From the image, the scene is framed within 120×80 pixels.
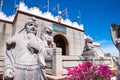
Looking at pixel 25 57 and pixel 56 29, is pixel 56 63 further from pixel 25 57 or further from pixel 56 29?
pixel 56 29

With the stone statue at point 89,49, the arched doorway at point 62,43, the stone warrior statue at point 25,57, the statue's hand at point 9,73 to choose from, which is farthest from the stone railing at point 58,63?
the arched doorway at point 62,43

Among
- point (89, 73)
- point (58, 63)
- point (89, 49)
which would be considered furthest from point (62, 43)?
point (89, 73)

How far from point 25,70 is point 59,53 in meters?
3.10

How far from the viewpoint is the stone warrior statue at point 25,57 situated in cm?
229

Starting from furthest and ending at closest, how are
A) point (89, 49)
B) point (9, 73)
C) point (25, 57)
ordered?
point (89, 49) < point (25, 57) < point (9, 73)

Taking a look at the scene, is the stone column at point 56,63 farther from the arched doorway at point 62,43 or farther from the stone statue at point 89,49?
the arched doorway at point 62,43

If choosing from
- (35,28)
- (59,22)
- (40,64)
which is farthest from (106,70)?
(59,22)

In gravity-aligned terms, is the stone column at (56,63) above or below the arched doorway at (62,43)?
below

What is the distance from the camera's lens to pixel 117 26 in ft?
15.8

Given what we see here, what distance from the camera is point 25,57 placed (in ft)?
7.86


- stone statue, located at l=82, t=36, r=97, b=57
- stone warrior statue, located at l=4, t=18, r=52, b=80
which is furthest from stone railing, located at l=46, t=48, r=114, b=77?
stone warrior statue, located at l=4, t=18, r=52, b=80

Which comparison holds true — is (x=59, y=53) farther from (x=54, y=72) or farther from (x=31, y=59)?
(x=31, y=59)

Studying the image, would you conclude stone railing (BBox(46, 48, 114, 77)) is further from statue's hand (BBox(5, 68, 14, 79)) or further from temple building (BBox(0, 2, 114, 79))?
statue's hand (BBox(5, 68, 14, 79))

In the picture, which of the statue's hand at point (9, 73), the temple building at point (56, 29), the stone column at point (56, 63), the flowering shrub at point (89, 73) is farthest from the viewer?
the temple building at point (56, 29)
